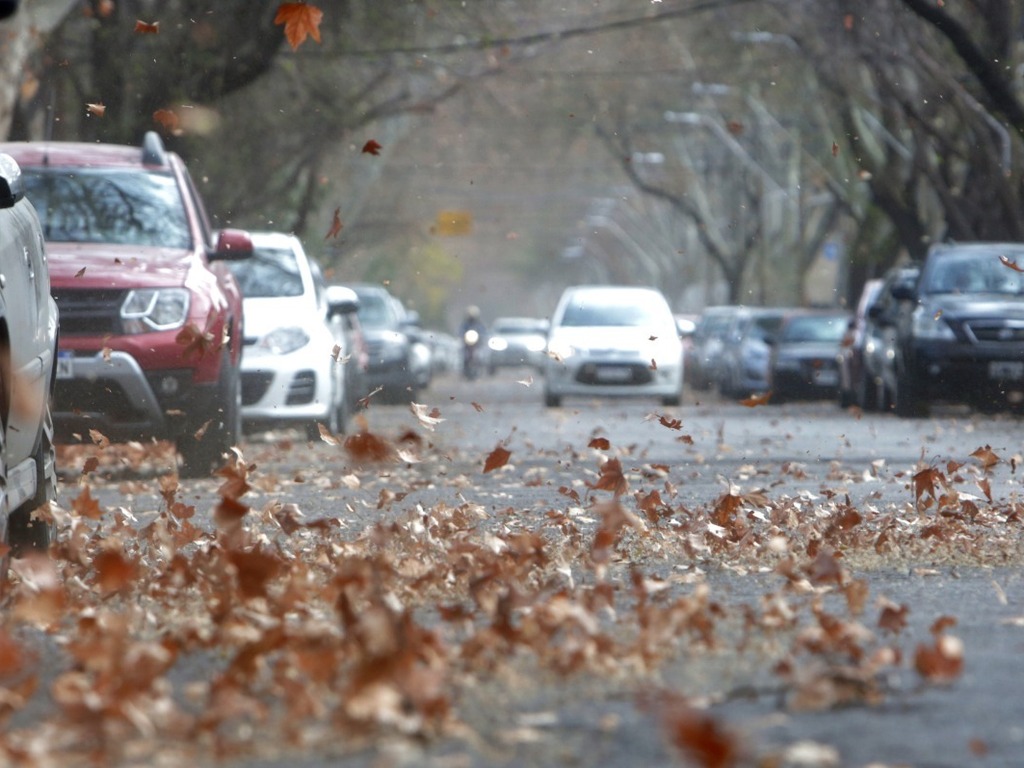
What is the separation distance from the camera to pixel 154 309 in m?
12.8

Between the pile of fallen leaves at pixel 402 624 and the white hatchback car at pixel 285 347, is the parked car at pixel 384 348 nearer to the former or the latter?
the white hatchback car at pixel 285 347

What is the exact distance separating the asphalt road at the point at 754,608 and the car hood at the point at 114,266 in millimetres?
1166

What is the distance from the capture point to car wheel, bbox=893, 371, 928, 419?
2303 centimetres

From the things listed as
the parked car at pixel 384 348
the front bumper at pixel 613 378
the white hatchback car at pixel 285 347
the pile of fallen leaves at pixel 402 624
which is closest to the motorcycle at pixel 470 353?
the parked car at pixel 384 348

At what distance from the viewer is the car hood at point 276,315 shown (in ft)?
56.3

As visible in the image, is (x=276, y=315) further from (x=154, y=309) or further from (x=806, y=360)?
(x=806, y=360)

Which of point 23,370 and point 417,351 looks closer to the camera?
point 23,370

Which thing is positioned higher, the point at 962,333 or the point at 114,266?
the point at 114,266

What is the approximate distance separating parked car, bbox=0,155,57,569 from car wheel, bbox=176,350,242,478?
4.73 m

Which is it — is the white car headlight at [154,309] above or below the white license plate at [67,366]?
above

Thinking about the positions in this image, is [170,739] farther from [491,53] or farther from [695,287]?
[695,287]

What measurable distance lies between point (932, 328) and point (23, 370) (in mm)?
16670

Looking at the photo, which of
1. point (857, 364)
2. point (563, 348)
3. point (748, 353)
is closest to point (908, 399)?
point (857, 364)

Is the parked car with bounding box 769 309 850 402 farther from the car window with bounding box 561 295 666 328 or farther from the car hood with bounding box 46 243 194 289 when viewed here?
the car hood with bounding box 46 243 194 289
